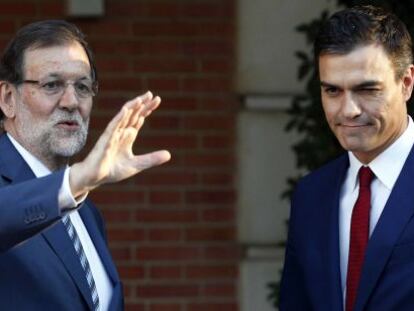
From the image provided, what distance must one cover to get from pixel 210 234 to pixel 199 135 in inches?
18.6

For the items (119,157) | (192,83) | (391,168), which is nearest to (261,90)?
(192,83)

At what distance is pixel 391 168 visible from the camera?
4.16 m

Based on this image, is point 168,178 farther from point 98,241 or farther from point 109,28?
point 98,241

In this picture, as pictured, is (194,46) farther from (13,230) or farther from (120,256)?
(13,230)

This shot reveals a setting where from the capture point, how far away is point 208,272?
6.78 meters

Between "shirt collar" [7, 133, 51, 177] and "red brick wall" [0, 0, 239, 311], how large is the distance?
2423 millimetres

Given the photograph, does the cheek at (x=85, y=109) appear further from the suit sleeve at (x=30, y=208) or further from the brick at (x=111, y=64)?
the brick at (x=111, y=64)

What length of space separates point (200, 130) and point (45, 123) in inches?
102

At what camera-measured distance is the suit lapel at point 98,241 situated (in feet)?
14.2

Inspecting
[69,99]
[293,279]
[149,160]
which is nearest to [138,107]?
[149,160]

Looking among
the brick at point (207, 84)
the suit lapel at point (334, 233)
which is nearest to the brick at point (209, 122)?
the brick at point (207, 84)

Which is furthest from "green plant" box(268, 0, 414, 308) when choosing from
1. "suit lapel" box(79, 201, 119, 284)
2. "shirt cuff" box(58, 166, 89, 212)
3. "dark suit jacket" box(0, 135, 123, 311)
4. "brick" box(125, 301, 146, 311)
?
"shirt cuff" box(58, 166, 89, 212)

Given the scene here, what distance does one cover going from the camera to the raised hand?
3.53 metres

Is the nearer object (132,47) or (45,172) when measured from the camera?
(45,172)
